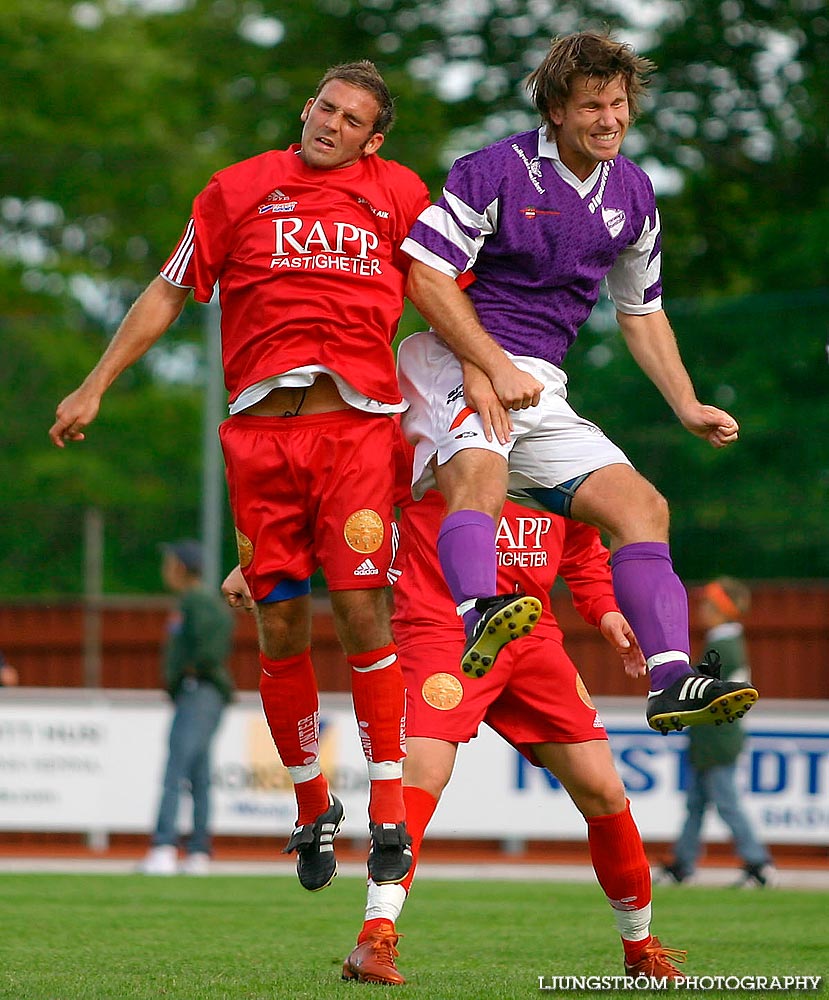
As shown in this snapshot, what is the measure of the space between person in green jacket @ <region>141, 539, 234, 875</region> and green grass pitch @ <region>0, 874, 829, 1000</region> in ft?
1.65

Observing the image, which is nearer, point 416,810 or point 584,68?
point 584,68

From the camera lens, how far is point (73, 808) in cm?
1437

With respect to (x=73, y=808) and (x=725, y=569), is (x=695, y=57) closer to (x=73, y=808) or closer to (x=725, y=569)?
(x=725, y=569)

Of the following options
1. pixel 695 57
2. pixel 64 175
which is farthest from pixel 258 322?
pixel 64 175

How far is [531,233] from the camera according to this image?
554cm

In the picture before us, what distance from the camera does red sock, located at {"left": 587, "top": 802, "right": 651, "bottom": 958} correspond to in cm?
597

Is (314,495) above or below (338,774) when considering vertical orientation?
above

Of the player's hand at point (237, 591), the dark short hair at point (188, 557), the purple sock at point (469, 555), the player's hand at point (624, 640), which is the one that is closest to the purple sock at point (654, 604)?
the purple sock at point (469, 555)

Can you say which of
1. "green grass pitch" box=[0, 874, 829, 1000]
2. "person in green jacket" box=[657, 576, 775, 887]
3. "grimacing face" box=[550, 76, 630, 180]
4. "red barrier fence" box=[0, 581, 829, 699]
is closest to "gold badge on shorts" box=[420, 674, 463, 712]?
"green grass pitch" box=[0, 874, 829, 1000]

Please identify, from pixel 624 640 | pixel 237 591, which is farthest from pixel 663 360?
pixel 237 591

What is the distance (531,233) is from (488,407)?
1.90 ft

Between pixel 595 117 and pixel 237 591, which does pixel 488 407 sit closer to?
pixel 595 117

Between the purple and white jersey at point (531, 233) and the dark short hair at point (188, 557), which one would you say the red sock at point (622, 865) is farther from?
the dark short hair at point (188, 557)

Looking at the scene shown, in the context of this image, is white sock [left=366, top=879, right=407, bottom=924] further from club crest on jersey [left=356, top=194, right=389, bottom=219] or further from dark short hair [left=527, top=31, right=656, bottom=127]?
dark short hair [left=527, top=31, right=656, bottom=127]
